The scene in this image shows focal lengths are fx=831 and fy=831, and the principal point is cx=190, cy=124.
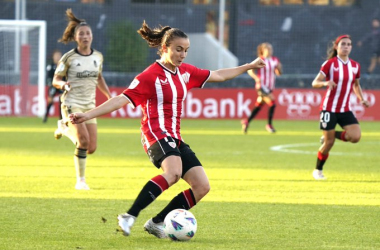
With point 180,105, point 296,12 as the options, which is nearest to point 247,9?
point 296,12

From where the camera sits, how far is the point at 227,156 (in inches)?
621

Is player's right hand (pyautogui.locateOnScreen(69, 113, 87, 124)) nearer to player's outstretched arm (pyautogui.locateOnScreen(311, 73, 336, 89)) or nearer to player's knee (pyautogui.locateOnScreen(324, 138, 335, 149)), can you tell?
player's outstretched arm (pyautogui.locateOnScreen(311, 73, 336, 89))

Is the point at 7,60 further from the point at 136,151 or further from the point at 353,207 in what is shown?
the point at 353,207

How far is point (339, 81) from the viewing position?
1250cm

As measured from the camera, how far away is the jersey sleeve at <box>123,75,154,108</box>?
287 inches

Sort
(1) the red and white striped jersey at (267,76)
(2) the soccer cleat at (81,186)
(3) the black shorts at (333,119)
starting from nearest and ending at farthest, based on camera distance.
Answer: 1. (2) the soccer cleat at (81,186)
2. (3) the black shorts at (333,119)
3. (1) the red and white striped jersey at (267,76)

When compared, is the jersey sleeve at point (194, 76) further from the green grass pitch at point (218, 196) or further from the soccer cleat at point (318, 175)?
the soccer cleat at point (318, 175)

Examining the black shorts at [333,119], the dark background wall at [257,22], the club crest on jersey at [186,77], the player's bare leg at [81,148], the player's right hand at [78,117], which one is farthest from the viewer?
the dark background wall at [257,22]

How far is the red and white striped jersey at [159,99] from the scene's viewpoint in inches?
291

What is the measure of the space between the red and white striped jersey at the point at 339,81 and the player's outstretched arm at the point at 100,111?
5.78m

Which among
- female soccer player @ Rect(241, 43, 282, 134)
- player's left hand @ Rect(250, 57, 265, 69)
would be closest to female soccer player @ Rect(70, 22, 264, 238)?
player's left hand @ Rect(250, 57, 265, 69)

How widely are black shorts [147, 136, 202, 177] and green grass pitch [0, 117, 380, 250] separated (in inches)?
26.7

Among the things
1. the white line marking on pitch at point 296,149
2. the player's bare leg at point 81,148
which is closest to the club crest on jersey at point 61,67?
the player's bare leg at point 81,148

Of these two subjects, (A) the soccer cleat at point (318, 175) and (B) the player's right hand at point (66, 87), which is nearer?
(B) the player's right hand at point (66, 87)
